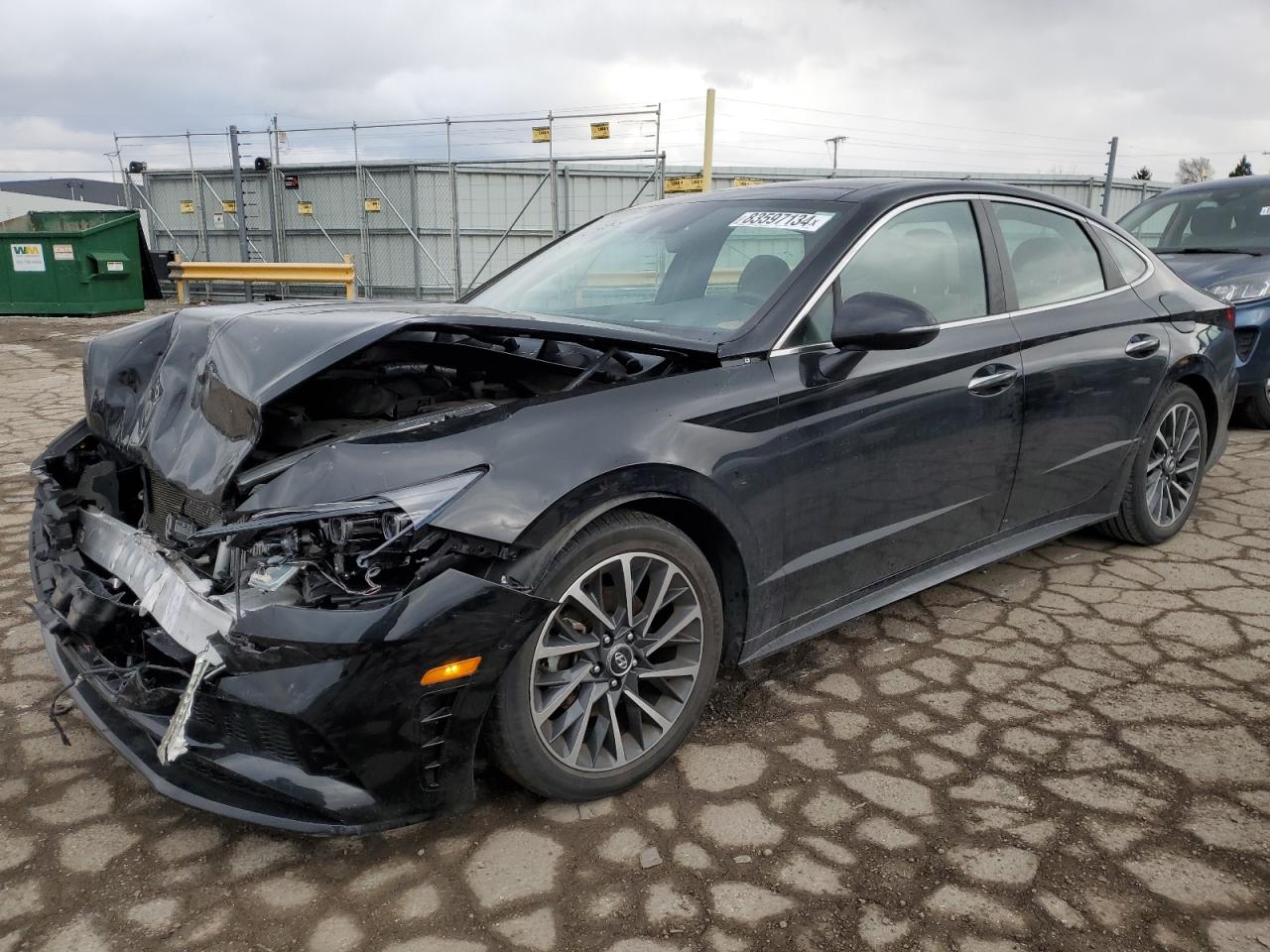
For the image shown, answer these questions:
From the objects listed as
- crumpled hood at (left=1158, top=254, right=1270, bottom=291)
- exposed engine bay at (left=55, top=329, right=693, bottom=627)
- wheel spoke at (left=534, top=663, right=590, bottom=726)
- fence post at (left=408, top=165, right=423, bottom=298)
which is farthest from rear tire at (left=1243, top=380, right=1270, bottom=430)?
fence post at (left=408, top=165, right=423, bottom=298)

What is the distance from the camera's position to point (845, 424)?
9.15ft

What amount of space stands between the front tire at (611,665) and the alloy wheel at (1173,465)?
8.75ft

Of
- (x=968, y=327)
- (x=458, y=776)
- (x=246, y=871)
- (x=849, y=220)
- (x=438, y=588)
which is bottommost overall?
(x=246, y=871)

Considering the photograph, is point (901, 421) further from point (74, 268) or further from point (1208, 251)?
point (74, 268)

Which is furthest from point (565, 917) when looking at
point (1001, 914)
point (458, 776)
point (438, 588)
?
point (1001, 914)

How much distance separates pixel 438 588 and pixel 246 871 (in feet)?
2.82

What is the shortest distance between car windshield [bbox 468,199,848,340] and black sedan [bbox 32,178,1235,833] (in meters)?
0.01

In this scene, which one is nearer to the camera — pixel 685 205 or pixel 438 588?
pixel 438 588

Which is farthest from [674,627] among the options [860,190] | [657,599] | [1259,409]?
[1259,409]

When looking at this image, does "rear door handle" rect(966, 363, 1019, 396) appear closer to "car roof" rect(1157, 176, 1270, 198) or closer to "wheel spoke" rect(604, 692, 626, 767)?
"wheel spoke" rect(604, 692, 626, 767)

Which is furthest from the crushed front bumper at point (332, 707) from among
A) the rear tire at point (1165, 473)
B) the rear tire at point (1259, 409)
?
the rear tire at point (1259, 409)

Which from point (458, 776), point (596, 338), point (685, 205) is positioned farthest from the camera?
point (685, 205)

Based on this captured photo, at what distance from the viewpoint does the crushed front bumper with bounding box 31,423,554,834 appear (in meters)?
1.93

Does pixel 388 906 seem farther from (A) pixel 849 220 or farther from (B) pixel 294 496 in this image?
(A) pixel 849 220
